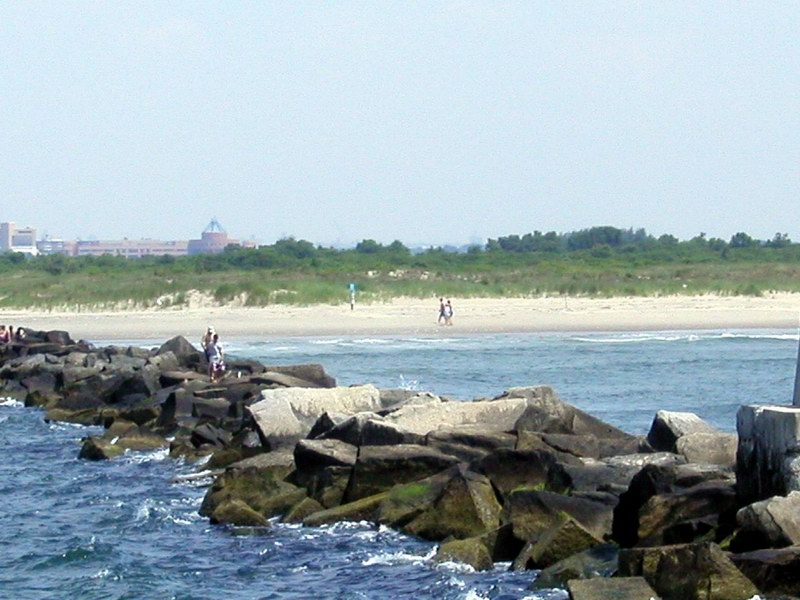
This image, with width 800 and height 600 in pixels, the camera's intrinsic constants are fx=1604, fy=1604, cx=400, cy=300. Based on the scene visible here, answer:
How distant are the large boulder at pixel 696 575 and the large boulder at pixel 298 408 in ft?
28.9

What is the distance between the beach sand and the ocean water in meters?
14.0

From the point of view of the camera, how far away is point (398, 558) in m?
14.3

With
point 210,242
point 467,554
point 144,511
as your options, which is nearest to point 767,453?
point 467,554

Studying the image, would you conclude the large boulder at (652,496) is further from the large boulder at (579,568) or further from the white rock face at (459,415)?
the white rock face at (459,415)

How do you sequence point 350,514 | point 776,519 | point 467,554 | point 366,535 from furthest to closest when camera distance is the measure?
point 350,514 < point 366,535 < point 467,554 < point 776,519

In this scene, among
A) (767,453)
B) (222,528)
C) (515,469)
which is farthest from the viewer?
(222,528)

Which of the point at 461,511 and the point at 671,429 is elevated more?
the point at 671,429

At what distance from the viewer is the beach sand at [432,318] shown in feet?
166

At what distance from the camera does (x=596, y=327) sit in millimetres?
51094

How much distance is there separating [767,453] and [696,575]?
213 cm

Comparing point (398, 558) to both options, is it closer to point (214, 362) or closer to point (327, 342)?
point (214, 362)

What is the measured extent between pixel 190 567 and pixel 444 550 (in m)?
2.39

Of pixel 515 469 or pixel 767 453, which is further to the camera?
pixel 515 469

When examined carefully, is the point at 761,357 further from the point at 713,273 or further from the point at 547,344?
the point at 713,273
